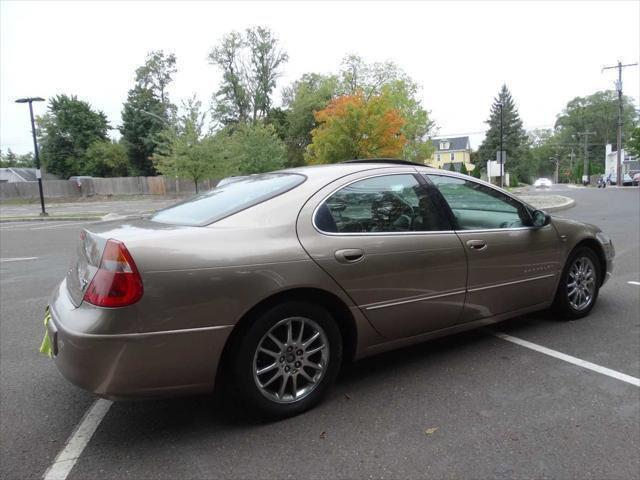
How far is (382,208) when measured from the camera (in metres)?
3.21

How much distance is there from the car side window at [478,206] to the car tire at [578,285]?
76cm

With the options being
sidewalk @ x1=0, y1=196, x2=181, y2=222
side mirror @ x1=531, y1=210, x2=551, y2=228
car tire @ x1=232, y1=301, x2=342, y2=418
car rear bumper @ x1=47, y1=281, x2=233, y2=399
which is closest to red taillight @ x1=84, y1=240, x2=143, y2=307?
car rear bumper @ x1=47, y1=281, x2=233, y2=399

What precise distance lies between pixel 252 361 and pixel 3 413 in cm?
172

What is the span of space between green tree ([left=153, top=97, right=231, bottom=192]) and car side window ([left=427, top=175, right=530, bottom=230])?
22563mm

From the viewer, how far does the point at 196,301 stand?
2404mm

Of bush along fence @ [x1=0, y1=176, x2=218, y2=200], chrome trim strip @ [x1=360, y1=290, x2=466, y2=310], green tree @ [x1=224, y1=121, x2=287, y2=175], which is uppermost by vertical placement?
green tree @ [x1=224, y1=121, x2=287, y2=175]

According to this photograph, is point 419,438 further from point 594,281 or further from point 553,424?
point 594,281

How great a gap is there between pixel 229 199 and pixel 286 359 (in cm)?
117

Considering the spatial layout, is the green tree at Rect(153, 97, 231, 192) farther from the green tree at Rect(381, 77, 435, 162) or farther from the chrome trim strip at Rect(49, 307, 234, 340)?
the chrome trim strip at Rect(49, 307, 234, 340)

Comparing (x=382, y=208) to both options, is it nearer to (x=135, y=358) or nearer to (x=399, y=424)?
(x=399, y=424)

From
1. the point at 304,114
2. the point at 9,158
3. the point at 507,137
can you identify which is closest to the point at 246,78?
the point at 304,114

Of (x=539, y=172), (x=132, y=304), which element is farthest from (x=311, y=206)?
(x=539, y=172)

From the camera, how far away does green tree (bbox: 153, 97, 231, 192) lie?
24.8 metres

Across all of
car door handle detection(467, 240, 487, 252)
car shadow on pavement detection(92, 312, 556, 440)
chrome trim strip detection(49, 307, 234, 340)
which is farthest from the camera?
car door handle detection(467, 240, 487, 252)
